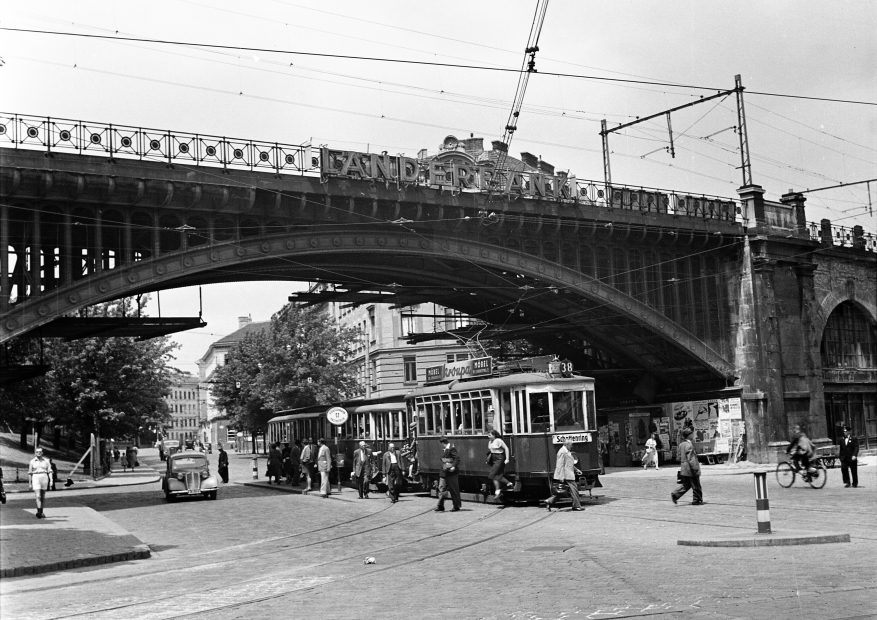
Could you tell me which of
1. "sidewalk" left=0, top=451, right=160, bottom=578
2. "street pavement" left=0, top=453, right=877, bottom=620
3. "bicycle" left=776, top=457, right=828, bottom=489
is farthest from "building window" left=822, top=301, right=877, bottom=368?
"sidewalk" left=0, top=451, right=160, bottom=578

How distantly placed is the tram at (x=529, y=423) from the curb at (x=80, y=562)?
356 inches

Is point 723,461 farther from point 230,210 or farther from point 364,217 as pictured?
point 230,210

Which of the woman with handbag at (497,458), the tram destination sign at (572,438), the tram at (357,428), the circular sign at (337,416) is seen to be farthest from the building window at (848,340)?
the woman with handbag at (497,458)

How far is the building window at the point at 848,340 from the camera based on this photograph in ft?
156

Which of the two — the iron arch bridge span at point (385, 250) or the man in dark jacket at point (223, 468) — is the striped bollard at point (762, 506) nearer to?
the iron arch bridge span at point (385, 250)

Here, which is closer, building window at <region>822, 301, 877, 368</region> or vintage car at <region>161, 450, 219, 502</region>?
vintage car at <region>161, 450, 219, 502</region>

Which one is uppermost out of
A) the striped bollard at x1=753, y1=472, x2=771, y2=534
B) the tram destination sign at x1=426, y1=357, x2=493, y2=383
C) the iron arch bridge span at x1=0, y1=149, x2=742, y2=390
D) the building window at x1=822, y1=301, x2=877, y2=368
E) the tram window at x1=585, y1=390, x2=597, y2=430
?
the iron arch bridge span at x1=0, y1=149, x2=742, y2=390

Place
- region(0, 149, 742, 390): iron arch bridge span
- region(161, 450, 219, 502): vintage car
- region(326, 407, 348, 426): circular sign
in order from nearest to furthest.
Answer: region(0, 149, 742, 390): iron arch bridge span, region(161, 450, 219, 502): vintage car, region(326, 407, 348, 426): circular sign

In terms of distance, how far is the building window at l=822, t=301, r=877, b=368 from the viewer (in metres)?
47.6

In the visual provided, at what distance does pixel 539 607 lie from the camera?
930cm

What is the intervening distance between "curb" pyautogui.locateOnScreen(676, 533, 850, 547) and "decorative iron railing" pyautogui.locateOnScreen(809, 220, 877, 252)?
34626 millimetres

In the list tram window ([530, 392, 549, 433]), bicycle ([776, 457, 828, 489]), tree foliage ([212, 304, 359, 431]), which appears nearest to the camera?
tram window ([530, 392, 549, 433])

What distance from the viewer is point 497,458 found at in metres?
22.0

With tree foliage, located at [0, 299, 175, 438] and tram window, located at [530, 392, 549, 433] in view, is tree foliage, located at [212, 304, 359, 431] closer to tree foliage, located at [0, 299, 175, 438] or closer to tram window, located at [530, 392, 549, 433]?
tree foliage, located at [0, 299, 175, 438]
